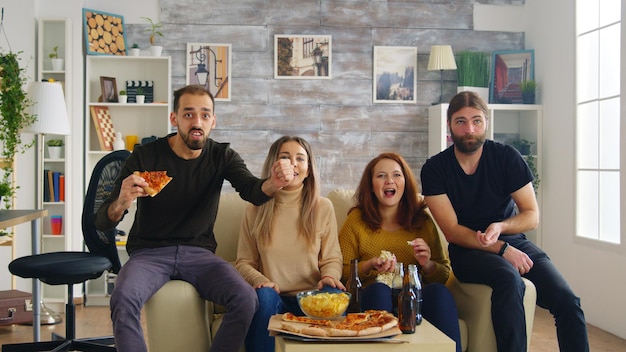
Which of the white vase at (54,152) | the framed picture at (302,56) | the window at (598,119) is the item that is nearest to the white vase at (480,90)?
the window at (598,119)

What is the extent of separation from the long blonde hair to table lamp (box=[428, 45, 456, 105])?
2.72 m

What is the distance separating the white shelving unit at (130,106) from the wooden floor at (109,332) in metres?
0.69

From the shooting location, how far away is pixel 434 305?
297 centimetres

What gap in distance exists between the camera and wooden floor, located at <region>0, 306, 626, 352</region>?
4371mm

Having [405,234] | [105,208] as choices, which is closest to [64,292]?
[105,208]

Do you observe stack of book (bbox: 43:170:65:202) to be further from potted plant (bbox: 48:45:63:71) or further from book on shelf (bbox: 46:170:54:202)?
potted plant (bbox: 48:45:63:71)

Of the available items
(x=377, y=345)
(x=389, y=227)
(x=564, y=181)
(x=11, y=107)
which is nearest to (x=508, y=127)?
(x=564, y=181)

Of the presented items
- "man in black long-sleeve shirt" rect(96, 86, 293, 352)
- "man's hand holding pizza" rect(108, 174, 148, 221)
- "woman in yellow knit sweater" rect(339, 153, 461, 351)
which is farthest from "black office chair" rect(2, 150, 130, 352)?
"woman in yellow knit sweater" rect(339, 153, 461, 351)

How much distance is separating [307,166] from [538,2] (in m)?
3.41

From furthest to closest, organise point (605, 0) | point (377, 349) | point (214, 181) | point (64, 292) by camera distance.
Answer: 1. point (64, 292)
2. point (605, 0)
3. point (214, 181)
4. point (377, 349)

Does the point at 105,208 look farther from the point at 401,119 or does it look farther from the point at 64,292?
the point at 401,119

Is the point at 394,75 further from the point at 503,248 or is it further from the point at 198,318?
the point at 198,318

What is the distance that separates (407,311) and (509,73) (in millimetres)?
3866

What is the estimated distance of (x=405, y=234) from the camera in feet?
11.0
